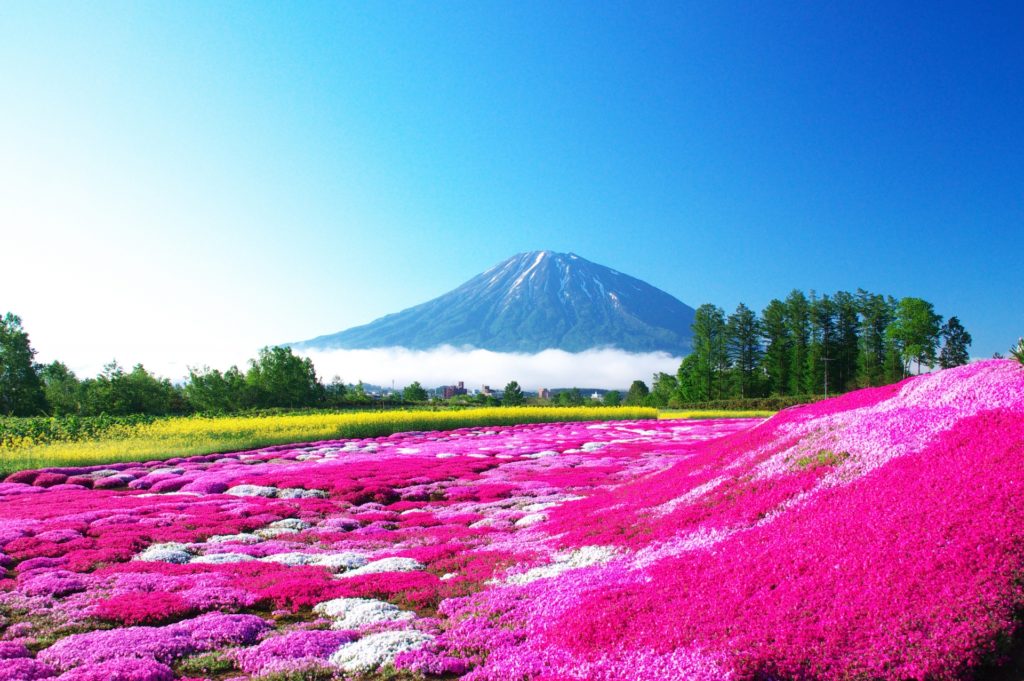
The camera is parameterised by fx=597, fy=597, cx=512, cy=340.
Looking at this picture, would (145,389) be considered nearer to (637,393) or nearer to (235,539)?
(235,539)

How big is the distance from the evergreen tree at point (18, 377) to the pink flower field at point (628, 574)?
65692 millimetres

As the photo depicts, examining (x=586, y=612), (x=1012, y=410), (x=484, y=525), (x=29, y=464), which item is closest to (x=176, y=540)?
(x=484, y=525)

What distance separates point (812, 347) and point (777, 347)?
5111 millimetres

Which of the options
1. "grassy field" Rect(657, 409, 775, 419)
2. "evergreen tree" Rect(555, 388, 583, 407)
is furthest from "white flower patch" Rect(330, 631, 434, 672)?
"evergreen tree" Rect(555, 388, 583, 407)

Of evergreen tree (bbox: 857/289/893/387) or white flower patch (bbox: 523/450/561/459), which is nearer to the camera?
white flower patch (bbox: 523/450/561/459)

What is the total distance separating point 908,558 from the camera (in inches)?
246

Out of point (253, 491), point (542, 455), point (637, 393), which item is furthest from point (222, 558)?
point (637, 393)

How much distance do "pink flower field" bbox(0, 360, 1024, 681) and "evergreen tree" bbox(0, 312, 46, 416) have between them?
216 feet

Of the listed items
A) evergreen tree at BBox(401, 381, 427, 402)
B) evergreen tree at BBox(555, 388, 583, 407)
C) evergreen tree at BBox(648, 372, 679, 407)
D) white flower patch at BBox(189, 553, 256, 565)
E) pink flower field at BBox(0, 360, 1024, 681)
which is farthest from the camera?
evergreen tree at BBox(648, 372, 679, 407)

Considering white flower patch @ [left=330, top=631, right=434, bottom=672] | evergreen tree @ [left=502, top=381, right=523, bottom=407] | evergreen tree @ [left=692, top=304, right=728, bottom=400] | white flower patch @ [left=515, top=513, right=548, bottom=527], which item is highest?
evergreen tree @ [left=692, top=304, right=728, bottom=400]

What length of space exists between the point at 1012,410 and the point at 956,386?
210 cm

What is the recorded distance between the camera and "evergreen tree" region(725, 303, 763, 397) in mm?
100625

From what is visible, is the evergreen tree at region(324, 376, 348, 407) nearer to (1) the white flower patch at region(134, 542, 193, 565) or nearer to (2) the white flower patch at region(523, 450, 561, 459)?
(2) the white flower patch at region(523, 450, 561, 459)

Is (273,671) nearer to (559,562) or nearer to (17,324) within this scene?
(559,562)
